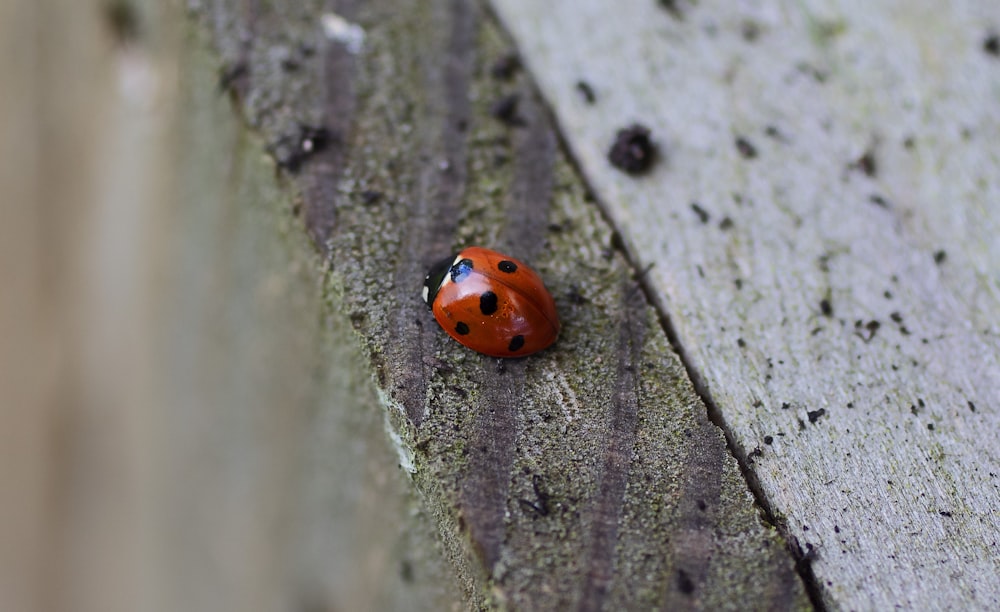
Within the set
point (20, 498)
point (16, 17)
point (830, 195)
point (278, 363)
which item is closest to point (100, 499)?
point (20, 498)

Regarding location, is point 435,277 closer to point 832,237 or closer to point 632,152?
point 632,152

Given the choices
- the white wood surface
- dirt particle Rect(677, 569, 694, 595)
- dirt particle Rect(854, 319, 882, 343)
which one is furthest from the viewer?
dirt particle Rect(854, 319, 882, 343)

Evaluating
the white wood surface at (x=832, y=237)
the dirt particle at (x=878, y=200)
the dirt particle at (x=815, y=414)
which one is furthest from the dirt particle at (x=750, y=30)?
the dirt particle at (x=815, y=414)

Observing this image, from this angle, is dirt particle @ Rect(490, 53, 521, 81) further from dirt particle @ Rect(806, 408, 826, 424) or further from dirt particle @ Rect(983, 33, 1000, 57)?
dirt particle @ Rect(983, 33, 1000, 57)

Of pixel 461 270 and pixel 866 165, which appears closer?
pixel 461 270

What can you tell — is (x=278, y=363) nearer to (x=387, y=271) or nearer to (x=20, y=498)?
(x=387, y=271)

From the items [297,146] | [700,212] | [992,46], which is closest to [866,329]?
[700,212]

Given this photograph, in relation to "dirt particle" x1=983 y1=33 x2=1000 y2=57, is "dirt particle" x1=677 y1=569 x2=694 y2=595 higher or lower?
lower

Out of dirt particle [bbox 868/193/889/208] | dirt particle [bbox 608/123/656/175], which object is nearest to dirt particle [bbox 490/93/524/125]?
dirt particle [bbox 608/123/656/175]

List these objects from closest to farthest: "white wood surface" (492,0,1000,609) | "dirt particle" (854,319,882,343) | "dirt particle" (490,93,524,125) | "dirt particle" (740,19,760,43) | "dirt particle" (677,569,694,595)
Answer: "dirt particle" (677,569,694,595) → "white wood surface" (492,0,1000,609) → "dirt particle" (854,319,882,343) → "dirt particle" (490,93,524,125) → "dirt particle" (740,19,760,43)
